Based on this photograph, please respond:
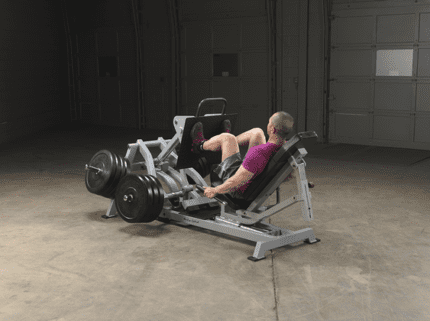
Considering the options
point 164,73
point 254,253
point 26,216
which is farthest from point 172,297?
point 164,73

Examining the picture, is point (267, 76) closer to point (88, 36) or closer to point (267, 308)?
point (88, 36)

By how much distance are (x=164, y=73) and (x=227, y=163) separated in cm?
869

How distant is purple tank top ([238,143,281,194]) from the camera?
4.12 meters

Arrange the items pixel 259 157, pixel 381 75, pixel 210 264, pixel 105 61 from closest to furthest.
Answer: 1. pixel 210 264
2. pixel 259 157
3. pixel 381 75
4. pixel 105 61

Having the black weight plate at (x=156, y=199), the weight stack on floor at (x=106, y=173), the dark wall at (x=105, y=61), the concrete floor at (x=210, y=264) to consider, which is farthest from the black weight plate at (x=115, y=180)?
the dark wall at (x=105, y=61)

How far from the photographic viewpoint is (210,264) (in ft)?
13.2

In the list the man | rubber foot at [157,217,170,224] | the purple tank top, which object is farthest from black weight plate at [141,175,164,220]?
the purple tank top

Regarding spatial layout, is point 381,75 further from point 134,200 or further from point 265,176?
point 134,200

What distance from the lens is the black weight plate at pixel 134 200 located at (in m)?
4.71

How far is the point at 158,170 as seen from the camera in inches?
212

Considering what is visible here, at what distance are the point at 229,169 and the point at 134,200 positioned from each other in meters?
0.98

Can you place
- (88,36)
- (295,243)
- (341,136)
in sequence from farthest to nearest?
(88,36) → (341,136) → (295,243)

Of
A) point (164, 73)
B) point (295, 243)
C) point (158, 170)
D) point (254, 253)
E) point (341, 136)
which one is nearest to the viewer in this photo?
point (254, 253)

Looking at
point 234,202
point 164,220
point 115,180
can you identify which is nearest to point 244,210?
point 234,202
